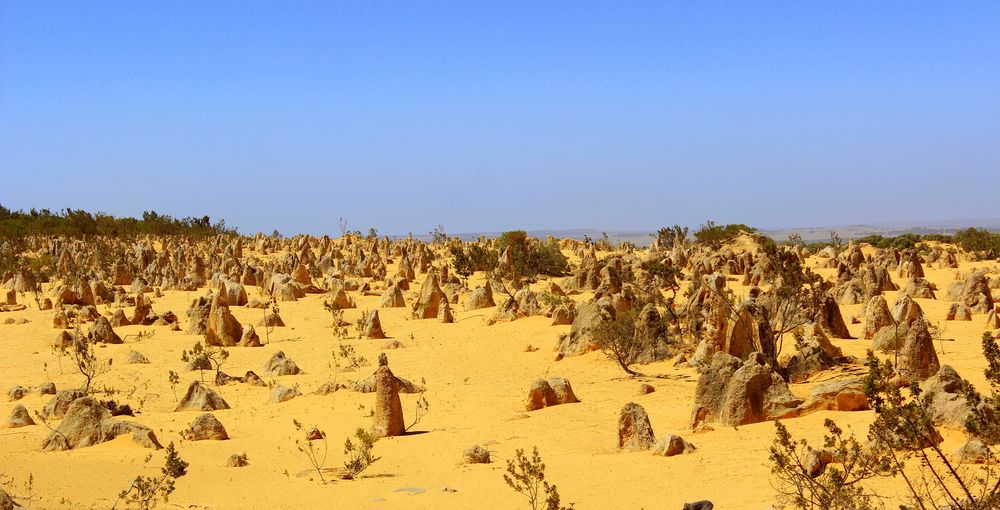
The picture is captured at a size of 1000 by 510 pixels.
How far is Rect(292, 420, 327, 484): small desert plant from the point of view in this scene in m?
12.2

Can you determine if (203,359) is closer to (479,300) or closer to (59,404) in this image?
(59,404)


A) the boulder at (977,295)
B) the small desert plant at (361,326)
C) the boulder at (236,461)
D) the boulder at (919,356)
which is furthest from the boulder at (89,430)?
the boulder at (977,295)

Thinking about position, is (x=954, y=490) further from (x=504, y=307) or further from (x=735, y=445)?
(x=504, y=307)

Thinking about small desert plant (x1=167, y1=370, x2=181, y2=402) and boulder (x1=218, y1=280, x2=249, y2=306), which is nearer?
small desert plant (x1=167, y1=370, x2=181, y2=402)

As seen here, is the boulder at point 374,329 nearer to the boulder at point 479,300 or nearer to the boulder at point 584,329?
the boulder at point 479,300

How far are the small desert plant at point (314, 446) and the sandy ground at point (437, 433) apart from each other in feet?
0.51

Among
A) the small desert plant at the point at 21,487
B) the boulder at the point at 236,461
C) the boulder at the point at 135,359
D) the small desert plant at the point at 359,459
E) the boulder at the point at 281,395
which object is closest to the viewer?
the small desert plant at the point at 21,487

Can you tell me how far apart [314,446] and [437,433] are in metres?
1.86

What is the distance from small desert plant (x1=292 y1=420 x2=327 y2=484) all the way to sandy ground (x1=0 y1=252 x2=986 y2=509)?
15cm

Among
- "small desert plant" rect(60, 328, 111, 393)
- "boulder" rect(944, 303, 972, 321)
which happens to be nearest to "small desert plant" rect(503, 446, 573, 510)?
"small desert plant" rect(60, 328, 111, 393)

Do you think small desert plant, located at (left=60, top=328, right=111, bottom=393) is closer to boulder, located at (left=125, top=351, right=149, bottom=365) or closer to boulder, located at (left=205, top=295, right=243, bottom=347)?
boulder, located at (left=125, top=351, right=149, bottom=365)

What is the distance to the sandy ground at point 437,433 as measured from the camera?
1018cm

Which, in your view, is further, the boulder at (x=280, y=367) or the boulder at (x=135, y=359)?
the boulder at (x=135, y=359)

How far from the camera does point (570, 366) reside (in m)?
19.1
